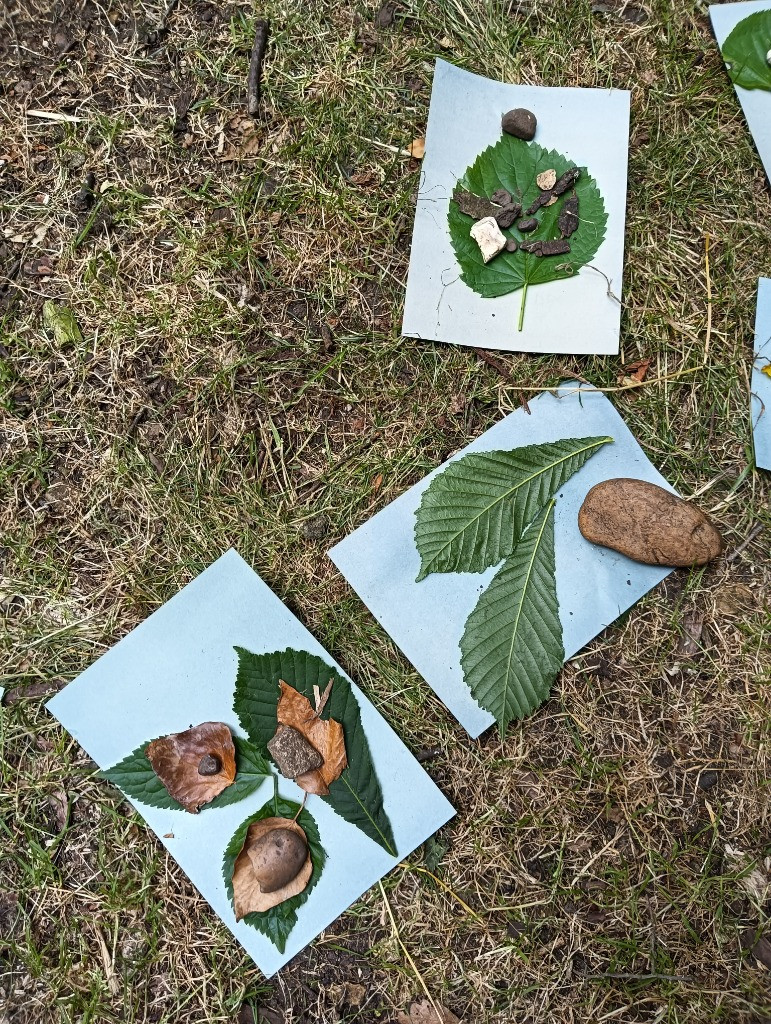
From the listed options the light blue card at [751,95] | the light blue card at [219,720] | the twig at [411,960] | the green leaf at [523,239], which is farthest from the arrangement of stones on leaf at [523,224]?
the twig at [411,960]

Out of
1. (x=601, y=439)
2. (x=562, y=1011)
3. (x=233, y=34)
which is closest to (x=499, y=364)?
(x=601, y=439)

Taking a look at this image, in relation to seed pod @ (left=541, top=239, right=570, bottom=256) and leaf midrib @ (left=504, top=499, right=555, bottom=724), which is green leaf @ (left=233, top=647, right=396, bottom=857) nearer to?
leaf midrib @ (left=504, top=499, right=555, bottom=724)

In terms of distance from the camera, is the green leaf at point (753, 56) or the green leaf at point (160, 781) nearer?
the green leaf at point (160, 781)

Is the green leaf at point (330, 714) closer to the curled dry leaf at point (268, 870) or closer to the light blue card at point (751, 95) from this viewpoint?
the curled dry leaf at point (268, 870)

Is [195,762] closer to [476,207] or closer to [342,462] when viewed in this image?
[342,462]

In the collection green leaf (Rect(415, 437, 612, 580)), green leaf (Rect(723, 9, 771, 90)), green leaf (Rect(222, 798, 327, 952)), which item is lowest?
green leaf (Rect(222, 798, 327, 952))

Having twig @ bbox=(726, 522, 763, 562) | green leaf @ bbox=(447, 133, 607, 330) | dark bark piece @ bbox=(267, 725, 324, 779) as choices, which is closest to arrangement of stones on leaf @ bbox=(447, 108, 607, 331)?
green leaf @ bbox=(447, 133, 607, 330)
